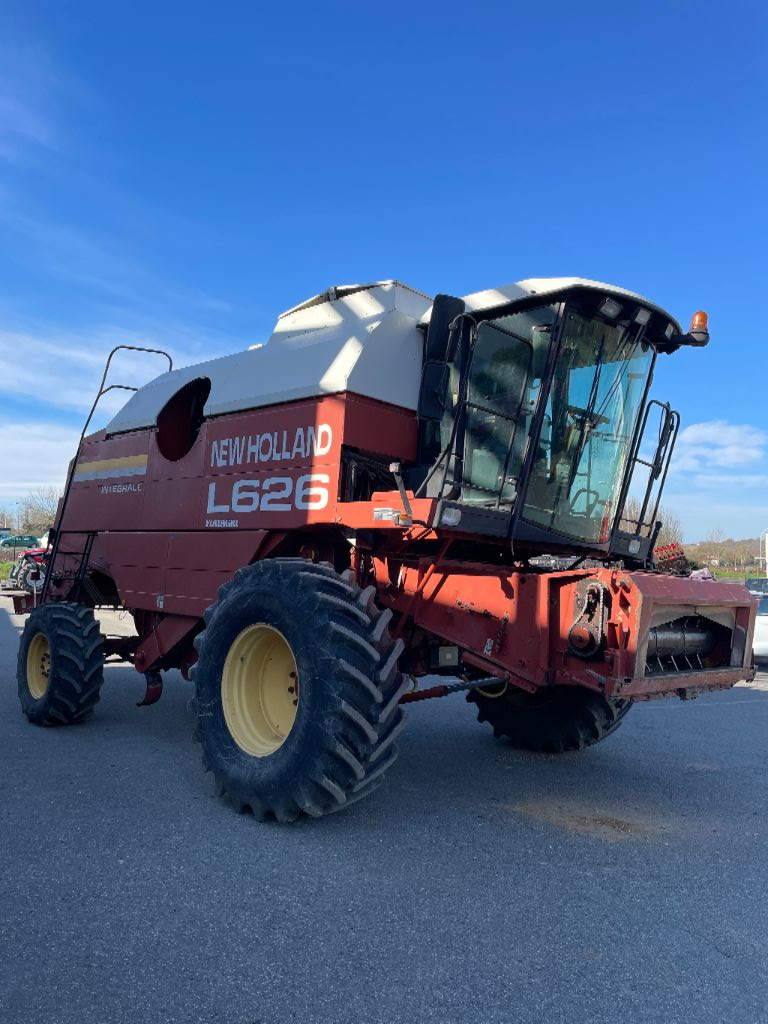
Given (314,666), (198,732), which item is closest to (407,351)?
(314,666)

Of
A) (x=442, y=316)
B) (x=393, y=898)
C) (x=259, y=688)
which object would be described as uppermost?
(x=442, y=316)

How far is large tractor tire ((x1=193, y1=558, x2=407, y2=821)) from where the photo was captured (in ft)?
14.2

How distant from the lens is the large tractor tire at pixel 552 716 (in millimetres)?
6113

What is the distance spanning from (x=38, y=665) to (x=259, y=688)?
347 cm

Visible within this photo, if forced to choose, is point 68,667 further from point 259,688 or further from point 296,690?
point 296,690

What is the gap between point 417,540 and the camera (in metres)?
5.18

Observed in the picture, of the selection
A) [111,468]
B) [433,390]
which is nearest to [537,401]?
[433,390]

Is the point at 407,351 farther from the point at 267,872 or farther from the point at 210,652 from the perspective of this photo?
the point at 267,872

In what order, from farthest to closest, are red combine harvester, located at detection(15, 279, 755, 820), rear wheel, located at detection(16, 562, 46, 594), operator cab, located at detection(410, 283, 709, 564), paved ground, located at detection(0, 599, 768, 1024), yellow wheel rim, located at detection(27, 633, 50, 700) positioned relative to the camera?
rear wheel, located at detection(16, 562, 46, 594)
yellow wheel rim, located at detection(27, 633, 50, 700)
operator cab, located at detection(410, 283, 709, 564)
red combine harvester, located at detection(15, 279, 755, 820)
paved ground, located at detection(0, 599, 768, 1024)

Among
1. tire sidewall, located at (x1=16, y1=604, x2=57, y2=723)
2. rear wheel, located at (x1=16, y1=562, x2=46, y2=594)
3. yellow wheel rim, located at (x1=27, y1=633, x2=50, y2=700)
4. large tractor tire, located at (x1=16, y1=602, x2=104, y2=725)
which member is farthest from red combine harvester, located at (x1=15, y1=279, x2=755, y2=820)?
rear wheel, located at (x1=16, y1=562, x2=46, y2=594)

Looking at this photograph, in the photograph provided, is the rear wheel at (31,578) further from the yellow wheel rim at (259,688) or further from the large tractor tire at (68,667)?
the yellow wheel rim at (259,688)

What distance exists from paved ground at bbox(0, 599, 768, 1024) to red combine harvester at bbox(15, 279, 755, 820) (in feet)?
1.75

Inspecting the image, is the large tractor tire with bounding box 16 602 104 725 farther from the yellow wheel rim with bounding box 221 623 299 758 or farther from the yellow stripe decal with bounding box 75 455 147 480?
the yellow wheel rim with bounding box 221 623 299 758

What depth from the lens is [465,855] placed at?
4203 mm
